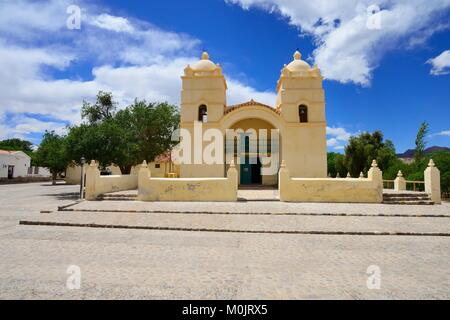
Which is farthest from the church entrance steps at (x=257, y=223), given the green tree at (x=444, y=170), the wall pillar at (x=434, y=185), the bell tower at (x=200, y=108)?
the green tree at (x=444, y=170)

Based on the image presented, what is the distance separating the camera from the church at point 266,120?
62.6ft

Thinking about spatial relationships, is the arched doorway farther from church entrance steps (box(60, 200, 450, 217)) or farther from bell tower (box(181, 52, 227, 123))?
church entrance steps (box(60, 200, 450, 217))

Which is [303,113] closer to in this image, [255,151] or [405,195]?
[255,151]

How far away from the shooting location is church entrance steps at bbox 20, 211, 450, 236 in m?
8.48

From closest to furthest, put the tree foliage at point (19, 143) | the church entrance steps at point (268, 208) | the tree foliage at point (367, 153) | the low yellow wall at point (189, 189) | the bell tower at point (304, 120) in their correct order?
the church entrance steps at point (268, 208), the low yellow wall at point (189, 189), the bell tower at point (304, 120), the tree foliage at point (367, 153), the tree foliage at point (19, 143)

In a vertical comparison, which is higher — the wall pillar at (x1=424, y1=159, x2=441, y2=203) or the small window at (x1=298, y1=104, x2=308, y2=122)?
the small window at (x1=298, y1=104, x2=308, y2=122)

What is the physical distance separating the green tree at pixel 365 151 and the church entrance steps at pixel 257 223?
25.4 metres

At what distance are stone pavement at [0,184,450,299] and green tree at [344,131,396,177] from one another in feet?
93.3

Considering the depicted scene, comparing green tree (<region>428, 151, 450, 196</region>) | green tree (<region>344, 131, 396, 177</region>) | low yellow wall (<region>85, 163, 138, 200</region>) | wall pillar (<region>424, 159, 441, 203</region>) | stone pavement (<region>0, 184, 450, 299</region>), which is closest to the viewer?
stone pavement (<region>0, 184, 450, 299</region>)

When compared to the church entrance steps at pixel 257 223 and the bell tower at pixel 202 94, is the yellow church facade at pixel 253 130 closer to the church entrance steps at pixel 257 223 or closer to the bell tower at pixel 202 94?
the bell tower at pixel 202 94

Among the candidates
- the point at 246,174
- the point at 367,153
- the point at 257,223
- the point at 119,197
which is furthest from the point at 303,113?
the point at 367,153

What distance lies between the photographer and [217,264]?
5.42 metres

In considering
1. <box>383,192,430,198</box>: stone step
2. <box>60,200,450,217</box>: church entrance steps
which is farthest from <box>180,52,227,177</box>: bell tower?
<box>383,192,430,198</box>: stone step

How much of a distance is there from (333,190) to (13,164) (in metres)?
51.2
